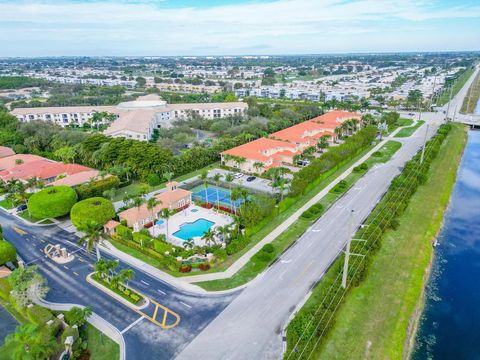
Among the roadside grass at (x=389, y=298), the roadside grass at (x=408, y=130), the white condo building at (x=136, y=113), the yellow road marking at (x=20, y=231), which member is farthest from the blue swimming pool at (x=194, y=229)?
the roadside grass at (x=408, y=130)

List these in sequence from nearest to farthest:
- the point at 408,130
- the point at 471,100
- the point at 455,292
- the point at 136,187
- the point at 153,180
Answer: the point at 455,292, the point at 153,180, the point at 136,187, the point at 408,130, the point at 471,100

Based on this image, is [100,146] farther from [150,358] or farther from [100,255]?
[150,358]

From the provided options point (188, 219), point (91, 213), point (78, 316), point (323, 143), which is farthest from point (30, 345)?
point (323, 143)

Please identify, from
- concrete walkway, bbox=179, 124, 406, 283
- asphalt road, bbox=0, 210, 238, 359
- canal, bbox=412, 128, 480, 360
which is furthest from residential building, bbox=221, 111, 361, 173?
asphalt road, bbox=0, 210, 238, 359

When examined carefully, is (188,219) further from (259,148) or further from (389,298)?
(389,298)

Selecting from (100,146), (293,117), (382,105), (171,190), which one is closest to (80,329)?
(171,190)
